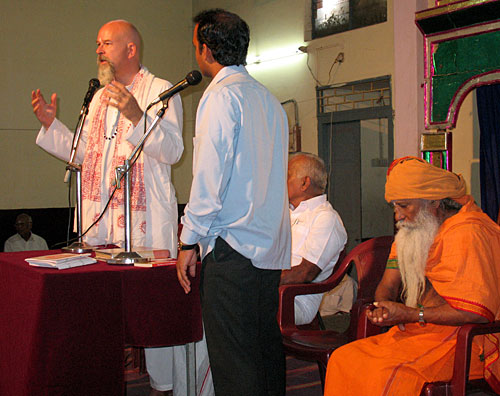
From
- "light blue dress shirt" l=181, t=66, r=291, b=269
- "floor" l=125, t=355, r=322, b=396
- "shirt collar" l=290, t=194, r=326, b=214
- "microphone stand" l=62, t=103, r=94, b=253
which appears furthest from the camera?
"floor" l=125, t=355, r=322, b=396

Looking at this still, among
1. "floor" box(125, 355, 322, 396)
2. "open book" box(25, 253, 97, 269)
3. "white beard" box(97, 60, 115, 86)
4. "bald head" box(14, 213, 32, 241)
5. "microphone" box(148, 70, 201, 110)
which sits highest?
"white beard" box(97, 60, 115, 86)

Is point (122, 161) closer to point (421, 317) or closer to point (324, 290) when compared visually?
point (324, 290)

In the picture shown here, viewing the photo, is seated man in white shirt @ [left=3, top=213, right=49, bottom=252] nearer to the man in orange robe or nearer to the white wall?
the white wall

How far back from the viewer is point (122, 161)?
305cm

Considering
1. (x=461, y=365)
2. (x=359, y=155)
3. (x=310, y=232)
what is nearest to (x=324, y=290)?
(x=310, y=232)

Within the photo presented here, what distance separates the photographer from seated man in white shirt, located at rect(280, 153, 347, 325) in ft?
10.0

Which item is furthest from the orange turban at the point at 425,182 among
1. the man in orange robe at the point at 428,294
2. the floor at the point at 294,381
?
the floor at the point at 294,381

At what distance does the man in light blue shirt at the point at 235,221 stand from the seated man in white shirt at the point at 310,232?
85 cm

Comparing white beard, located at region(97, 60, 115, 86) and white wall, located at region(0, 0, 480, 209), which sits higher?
white wall, located at region(0, 0, 480, 209)

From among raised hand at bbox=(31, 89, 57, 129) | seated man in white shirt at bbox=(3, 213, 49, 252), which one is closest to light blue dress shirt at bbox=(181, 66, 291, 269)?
raised hand at bbox=(31, 89, 57, 129)

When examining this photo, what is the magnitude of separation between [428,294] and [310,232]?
0.79 m

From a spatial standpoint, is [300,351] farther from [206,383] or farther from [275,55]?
[275,55]

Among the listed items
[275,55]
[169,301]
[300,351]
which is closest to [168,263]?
[169,301]

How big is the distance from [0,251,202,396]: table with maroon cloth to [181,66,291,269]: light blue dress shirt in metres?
0.35
